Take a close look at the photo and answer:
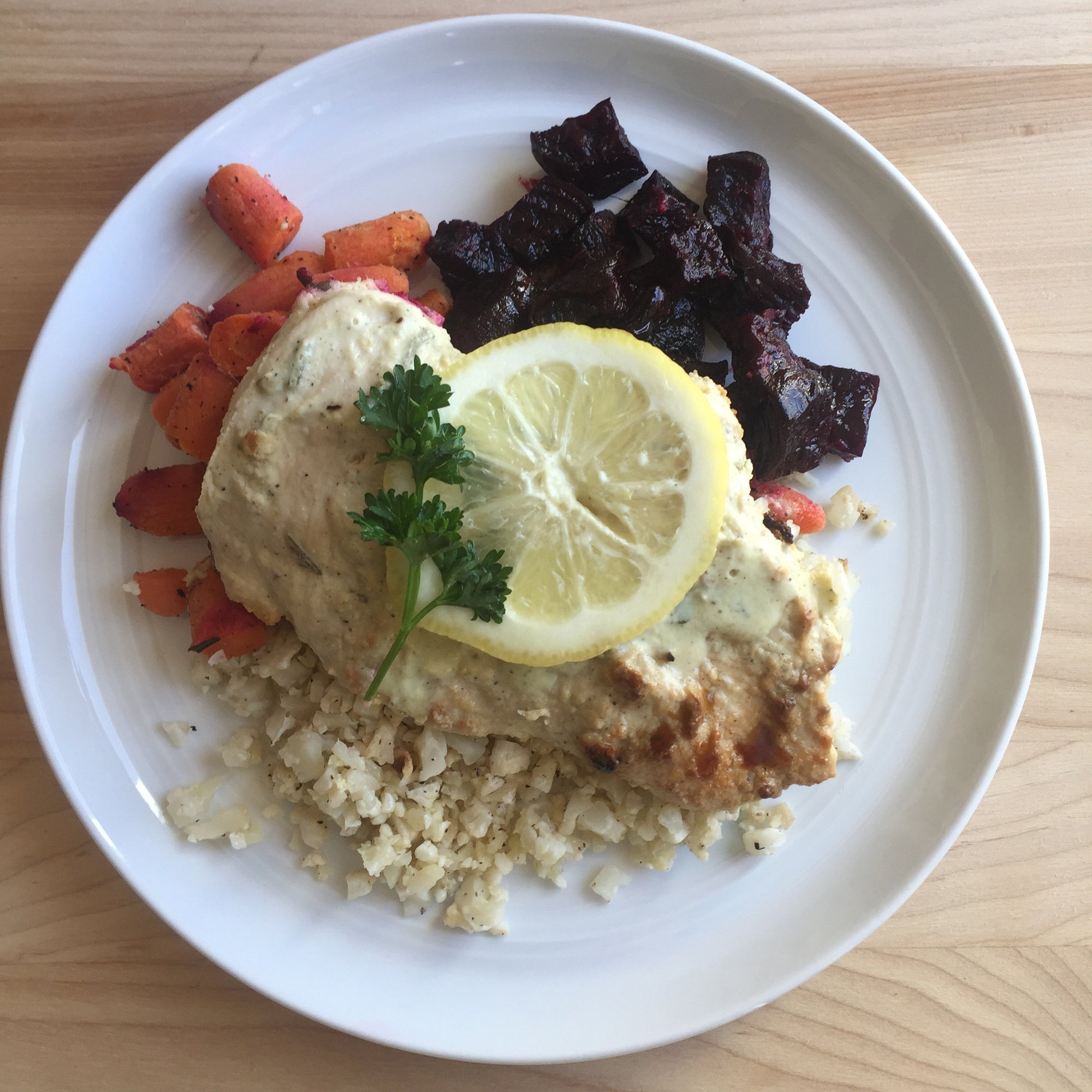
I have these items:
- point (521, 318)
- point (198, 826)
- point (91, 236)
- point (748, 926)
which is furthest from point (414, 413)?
point (748, 926)

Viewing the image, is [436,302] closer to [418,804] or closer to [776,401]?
[776,401]

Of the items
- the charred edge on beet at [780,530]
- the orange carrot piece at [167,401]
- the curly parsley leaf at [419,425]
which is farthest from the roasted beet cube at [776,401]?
the orange carrot piece at [167,401]

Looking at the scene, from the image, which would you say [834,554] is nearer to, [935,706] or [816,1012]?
[935,706]

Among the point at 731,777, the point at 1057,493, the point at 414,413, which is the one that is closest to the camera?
the point at 414,413

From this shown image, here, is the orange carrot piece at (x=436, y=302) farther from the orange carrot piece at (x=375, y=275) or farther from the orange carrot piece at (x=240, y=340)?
the orange carrot piece at (x=240, y=340)

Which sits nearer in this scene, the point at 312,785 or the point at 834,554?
the point at 312,785

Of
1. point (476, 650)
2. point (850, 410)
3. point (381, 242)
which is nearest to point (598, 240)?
point (381, 242)
